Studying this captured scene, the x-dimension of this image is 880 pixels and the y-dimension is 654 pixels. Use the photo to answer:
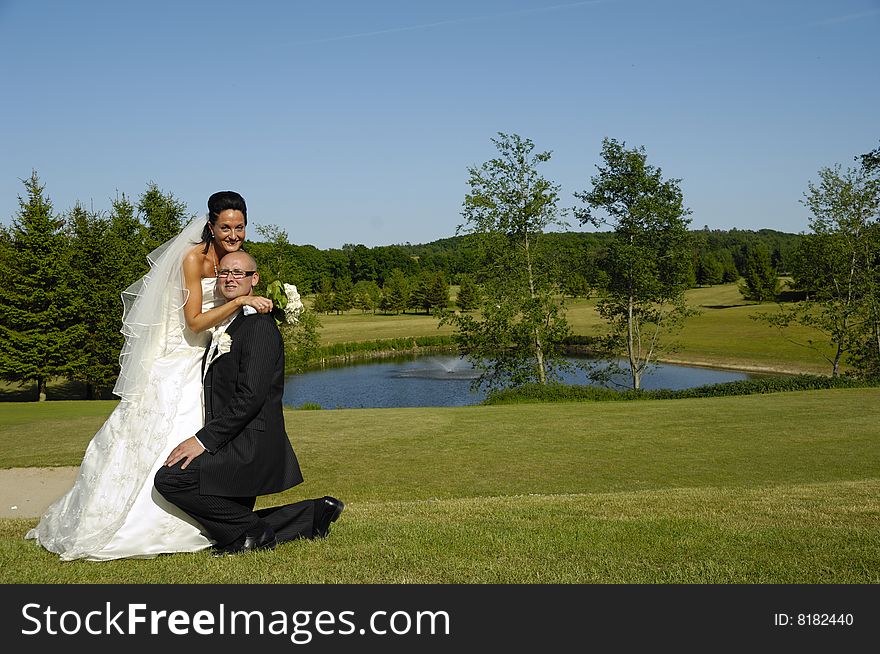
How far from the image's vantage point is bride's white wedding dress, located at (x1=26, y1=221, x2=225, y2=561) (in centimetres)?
561

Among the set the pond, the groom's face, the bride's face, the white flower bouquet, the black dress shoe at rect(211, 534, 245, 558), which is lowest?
the pond

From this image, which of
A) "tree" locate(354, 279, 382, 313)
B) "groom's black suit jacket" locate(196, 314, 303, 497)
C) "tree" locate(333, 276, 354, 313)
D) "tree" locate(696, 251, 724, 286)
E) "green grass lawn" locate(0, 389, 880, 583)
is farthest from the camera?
"tree" locate(696, 251, 724, 286)

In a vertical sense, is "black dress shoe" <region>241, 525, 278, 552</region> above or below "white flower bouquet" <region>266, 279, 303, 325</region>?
below

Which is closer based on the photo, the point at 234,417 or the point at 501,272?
the point at 234,417

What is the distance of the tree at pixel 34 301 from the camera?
128ft

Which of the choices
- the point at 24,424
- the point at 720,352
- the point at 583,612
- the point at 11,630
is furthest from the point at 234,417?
the point at 720,352

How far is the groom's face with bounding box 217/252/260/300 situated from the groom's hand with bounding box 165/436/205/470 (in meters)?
1.13

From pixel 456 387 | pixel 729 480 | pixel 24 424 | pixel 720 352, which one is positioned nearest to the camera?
pixel 729 480

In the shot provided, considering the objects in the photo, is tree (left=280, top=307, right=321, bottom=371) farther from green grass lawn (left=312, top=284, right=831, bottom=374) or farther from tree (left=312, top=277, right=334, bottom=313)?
tree (left=312, top=277, right=334, bottom=313)

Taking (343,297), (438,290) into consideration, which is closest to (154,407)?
(438,290)

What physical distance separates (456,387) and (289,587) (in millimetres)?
40348

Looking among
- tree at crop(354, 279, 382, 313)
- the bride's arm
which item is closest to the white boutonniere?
the bride's arm

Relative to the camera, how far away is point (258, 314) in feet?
18.4

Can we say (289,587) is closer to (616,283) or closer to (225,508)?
(225,508)
